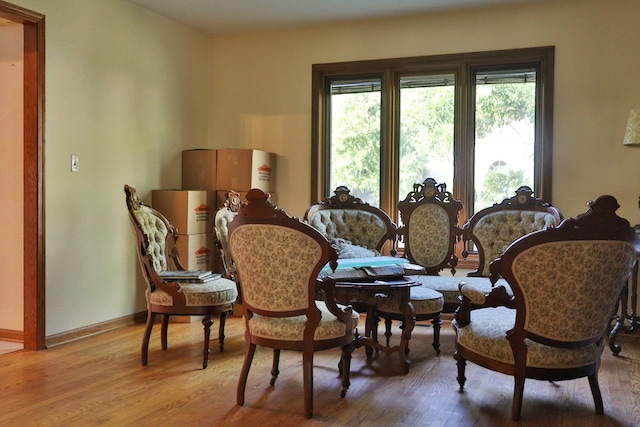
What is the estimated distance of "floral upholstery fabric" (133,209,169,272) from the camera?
392 cm

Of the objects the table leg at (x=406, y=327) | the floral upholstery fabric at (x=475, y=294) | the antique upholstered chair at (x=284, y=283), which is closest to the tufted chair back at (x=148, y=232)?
the antique upholstered chair at (x=284, y=283)

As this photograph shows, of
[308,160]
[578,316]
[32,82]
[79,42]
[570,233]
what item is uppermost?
[79,42]

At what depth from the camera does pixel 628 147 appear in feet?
15.2

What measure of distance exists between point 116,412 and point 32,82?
2427 mm

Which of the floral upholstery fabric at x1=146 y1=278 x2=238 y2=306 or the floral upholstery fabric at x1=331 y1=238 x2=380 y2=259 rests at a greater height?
the floral upholstery fabric at x1=331 y1=238 x2=380 y2=259

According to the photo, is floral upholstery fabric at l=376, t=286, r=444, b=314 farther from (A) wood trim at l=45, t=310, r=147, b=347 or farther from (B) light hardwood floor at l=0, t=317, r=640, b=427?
(A) wood trim at l=45, t=310, r=147, b=347

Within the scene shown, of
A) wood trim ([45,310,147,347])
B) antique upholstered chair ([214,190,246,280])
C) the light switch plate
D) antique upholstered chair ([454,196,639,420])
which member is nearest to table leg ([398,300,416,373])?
antique upholstered chair ([454,196,639,420])

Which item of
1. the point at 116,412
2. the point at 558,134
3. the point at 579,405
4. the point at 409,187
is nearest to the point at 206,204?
the point at 409,187

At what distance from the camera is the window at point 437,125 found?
5.09m

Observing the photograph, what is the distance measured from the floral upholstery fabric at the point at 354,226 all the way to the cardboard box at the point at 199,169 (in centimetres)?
118

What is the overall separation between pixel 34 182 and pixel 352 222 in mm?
2436

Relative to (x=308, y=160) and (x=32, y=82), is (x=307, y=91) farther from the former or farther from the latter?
(x=32, y=82)

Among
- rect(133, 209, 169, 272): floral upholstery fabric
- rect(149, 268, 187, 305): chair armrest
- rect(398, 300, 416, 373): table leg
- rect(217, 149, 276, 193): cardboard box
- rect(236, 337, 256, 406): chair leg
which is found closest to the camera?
rect(236, 337, 256, 406): chair leg

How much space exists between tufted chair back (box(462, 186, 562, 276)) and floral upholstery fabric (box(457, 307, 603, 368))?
4.89 ft
